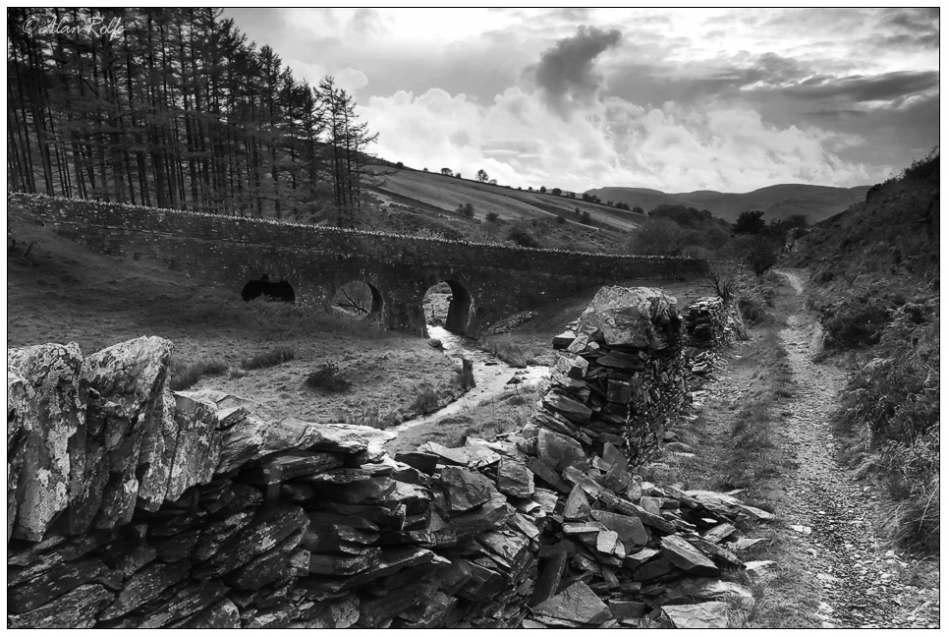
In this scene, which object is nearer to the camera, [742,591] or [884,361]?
[742,591]

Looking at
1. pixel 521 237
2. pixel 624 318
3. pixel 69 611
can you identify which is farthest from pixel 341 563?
pixel 521 237

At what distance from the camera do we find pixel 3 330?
4.20 meters

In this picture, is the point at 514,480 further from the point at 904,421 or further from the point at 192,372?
the point at 192,372

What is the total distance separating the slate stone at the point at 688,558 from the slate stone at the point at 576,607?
1.54 metres

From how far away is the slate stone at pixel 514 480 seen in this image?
8758mm

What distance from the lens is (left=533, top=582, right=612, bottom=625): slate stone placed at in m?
7.44

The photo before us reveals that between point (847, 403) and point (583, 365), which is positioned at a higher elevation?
point (583, 365)

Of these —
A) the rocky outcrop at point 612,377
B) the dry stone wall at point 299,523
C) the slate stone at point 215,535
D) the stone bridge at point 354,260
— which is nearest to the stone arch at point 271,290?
the stone bridge at point 354,260

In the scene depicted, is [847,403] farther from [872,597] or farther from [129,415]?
[129,415]

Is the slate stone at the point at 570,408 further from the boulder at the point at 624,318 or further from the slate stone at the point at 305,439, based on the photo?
the slate stone at the point at 305,439

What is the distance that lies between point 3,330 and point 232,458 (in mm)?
2199

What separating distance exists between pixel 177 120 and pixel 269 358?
26287mm

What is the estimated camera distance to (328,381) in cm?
1961

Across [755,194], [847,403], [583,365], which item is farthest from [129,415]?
[755,194]
